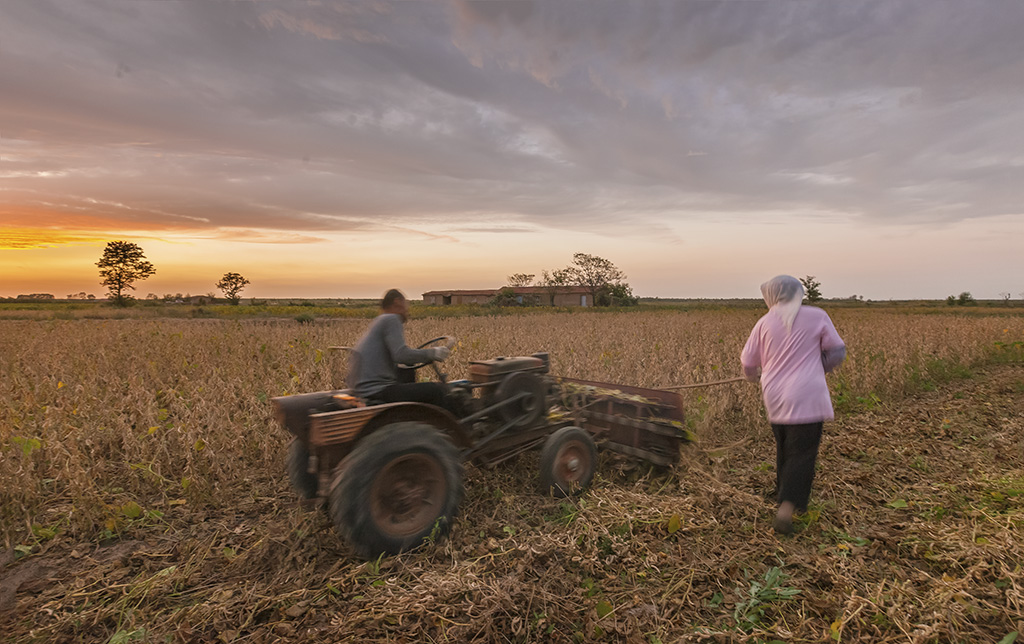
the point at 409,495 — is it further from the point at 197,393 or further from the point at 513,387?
the point at 197,393

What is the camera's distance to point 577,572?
3.39 metres

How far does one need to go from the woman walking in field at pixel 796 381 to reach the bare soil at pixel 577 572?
0.26 m

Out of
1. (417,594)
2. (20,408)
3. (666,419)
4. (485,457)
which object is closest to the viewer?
(417,594)

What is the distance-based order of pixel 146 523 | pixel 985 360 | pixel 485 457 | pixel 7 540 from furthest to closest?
pixel 985 360, pixel 485 457, pixel 146 523, pixel 7 540

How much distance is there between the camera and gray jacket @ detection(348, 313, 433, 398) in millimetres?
3809

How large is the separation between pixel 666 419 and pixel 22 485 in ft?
18.5

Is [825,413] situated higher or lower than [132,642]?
higher

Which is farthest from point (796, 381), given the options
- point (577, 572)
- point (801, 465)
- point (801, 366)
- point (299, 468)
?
point (299, 468)

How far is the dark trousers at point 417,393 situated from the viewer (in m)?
3.85

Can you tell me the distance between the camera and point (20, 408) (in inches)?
255

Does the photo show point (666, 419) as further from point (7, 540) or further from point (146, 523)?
point (7, 540)

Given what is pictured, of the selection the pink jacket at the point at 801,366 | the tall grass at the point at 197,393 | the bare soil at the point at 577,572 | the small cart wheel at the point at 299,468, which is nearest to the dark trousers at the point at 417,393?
the small cart wheel at the point at 299,468

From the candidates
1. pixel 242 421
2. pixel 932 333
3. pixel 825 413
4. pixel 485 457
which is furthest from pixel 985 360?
pixel 242 421

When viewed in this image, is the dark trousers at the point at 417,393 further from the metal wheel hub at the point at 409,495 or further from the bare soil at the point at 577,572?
the bare soil at the point at 577,572
